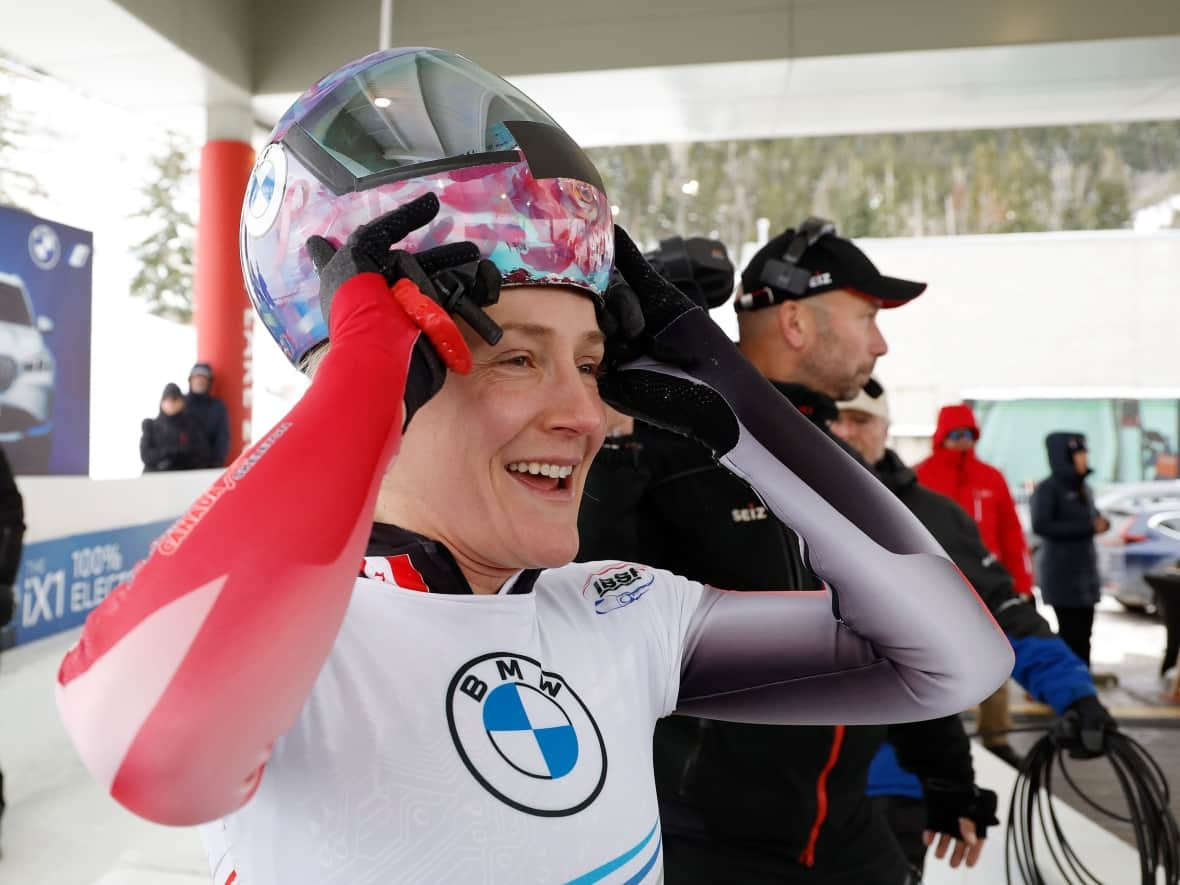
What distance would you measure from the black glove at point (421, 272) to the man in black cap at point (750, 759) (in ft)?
2.61

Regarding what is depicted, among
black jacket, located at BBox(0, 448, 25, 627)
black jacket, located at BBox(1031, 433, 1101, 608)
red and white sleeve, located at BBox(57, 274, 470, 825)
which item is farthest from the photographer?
black jacket, located at BBox(1031, 433, 1101, 608)

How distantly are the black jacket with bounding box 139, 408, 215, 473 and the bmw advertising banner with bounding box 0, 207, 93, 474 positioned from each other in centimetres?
164

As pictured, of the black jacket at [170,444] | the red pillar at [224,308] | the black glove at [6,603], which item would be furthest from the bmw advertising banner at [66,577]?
the red pillar at [224,308]

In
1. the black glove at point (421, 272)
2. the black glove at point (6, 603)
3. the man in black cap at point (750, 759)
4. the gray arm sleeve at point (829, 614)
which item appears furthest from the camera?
the black glove at point (6, 603)

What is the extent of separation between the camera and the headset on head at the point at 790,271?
7.95 ft

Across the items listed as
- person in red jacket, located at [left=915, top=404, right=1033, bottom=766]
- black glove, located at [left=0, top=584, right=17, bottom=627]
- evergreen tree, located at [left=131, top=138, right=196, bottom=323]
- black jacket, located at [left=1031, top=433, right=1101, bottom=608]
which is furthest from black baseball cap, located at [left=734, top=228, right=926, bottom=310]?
evergreen tree, located at [left=131, top=138, right=196, bottom=323]

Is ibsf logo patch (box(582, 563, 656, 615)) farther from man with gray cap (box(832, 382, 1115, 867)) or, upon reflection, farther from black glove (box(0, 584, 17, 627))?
black glove (box(0, 584, 17, 627))

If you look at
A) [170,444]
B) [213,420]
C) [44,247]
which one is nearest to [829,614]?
[44,247]

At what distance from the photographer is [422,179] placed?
951 mm

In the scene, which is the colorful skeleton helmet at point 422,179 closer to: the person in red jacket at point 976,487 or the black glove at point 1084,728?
the black glove at point 1084,728

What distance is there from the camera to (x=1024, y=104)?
287 inches

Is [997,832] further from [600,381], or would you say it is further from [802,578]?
[600,381]

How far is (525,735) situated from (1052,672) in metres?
1.98

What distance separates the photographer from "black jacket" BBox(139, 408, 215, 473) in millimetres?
7590
